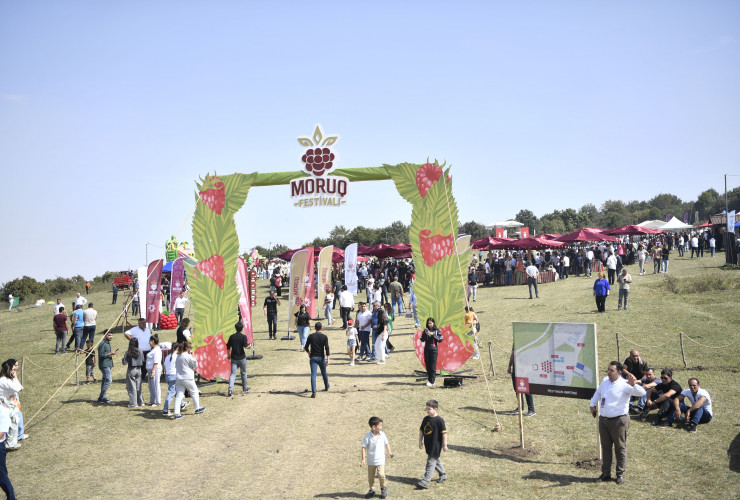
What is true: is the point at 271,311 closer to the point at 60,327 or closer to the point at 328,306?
the point at 328,306

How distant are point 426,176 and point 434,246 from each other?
1969mm

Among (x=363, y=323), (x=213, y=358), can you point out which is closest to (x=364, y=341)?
(x=363, y=323)

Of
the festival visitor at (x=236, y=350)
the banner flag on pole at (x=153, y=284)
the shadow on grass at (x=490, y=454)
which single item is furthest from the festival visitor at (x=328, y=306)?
the shadow on grass at (x=490, y=454)

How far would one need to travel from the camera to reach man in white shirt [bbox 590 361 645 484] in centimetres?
821

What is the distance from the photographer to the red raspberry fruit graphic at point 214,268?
15.5m

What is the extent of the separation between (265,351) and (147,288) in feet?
22.8

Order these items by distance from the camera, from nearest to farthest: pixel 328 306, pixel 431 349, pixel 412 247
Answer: pixel 431 349 → pixel 412 247 → pixel 328 306

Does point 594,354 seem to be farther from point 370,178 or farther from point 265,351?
point 265,351

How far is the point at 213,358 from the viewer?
1510 cm

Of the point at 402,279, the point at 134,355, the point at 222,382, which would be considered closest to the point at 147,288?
the point at 222,382

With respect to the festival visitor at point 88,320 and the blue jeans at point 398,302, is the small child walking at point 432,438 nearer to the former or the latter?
the festival visitor at point 88,320

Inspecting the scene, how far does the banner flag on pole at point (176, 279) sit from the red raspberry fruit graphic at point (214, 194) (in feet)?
27.1

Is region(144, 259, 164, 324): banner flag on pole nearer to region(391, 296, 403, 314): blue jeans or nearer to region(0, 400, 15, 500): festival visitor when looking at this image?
region(391, 296, 403, 314): blue jeans

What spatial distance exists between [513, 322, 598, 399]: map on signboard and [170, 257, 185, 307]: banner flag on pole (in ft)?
55.8
